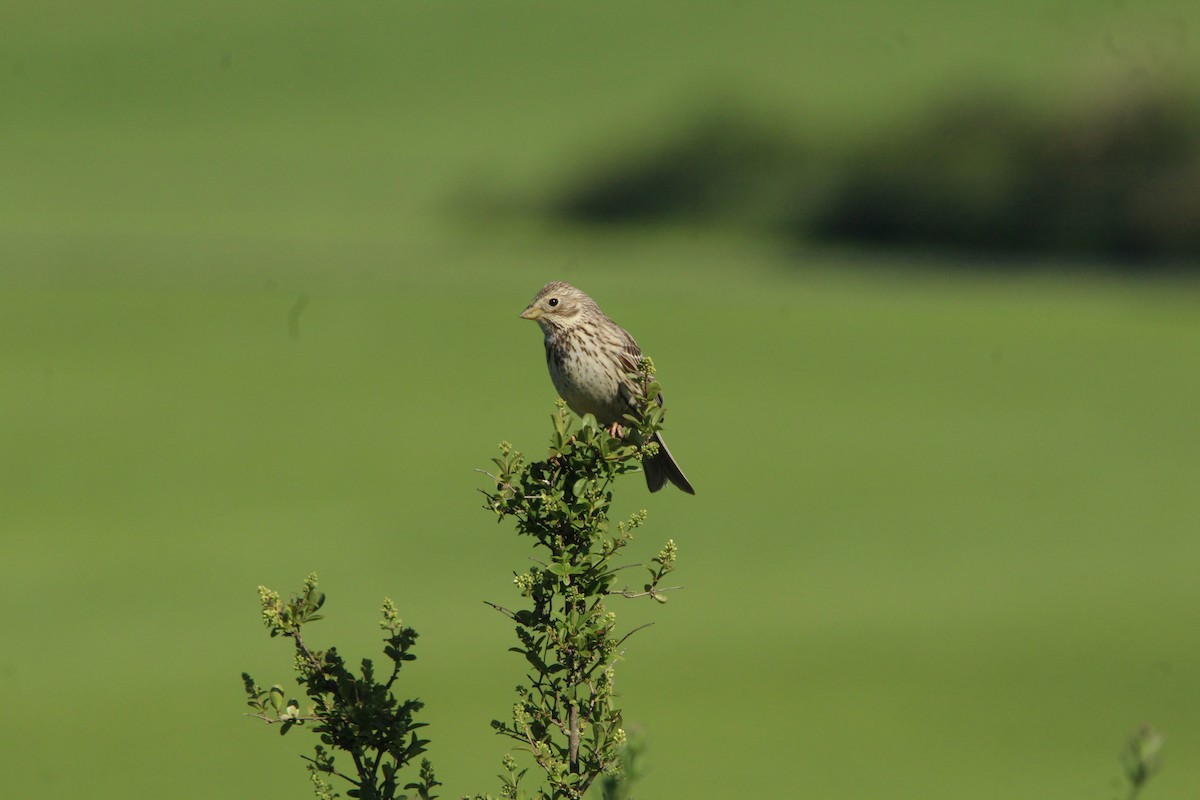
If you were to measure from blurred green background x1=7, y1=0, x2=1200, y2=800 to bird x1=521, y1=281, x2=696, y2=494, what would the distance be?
8096mm

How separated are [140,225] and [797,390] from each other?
2913 cm

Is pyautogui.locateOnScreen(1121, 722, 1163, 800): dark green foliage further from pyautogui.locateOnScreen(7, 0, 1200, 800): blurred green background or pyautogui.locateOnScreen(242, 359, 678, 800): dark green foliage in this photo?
pyautogui.locateOnScreen(7, 0, 1200, 800): blurred green background

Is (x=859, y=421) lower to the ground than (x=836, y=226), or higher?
lower

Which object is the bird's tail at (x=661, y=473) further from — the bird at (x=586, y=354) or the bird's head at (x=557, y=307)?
the bird's head at (x=557, y=307)

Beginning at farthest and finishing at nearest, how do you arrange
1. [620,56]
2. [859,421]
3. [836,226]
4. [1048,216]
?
1. [620,56]
2. [836,226]
3. [1048,216]
4. [859,421]

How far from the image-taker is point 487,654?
1762 cm

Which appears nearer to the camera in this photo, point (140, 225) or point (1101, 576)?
point (1101, 576)

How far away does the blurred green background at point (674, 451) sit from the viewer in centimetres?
1647

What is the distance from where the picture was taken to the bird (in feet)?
22.7

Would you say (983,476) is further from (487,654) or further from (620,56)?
(620,56)

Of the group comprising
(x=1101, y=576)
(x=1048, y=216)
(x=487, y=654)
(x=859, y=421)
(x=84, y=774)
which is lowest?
(x=84, y=774)

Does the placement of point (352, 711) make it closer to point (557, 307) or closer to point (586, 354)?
point (586, 354)

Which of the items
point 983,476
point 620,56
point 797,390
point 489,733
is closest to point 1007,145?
point 620,56

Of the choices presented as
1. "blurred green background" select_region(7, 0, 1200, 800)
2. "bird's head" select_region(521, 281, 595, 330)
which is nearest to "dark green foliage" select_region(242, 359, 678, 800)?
"bird's head" select_region(521, 281, 595, 330)
